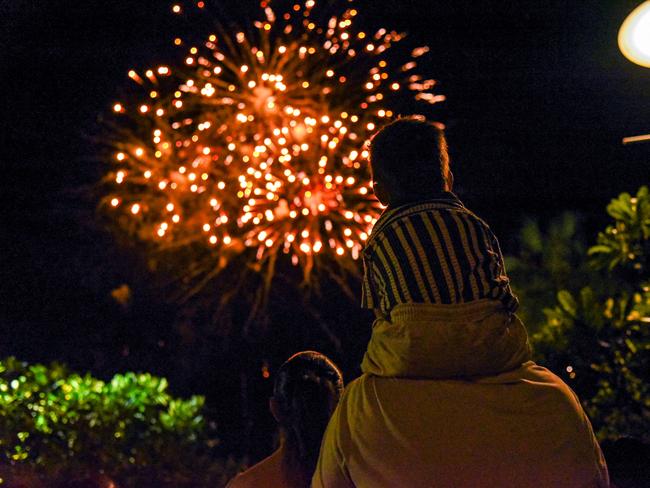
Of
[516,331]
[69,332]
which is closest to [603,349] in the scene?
[516,331]

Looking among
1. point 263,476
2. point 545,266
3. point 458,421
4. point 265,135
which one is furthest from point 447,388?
point 265,135

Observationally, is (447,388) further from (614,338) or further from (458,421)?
(614,338)

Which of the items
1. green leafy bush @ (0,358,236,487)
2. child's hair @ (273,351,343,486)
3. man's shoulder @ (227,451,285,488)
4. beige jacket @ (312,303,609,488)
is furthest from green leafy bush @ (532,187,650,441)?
beige jacket @ (312,303,609,488)

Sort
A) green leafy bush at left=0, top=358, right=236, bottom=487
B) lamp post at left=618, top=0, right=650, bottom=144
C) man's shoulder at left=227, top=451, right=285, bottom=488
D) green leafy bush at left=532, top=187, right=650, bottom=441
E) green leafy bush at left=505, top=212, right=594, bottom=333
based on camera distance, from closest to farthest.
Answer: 1. man's shoulder at left=227, top=451, right=285, bottom=488
2. lamp post at left=618, top=0, right=650, bottom=144
3. green leafy bush at left=0, top=358, right=236, bottom=487
4. green leafy bush at left=532, top=187, right=650, bottom=441
5. green leafy bush at left=505, top=212, right=594, bottom=333

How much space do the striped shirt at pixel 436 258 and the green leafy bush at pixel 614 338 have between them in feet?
11.4

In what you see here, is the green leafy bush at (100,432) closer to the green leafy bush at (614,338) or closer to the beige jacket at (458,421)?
the green leafy bush at (614,338)

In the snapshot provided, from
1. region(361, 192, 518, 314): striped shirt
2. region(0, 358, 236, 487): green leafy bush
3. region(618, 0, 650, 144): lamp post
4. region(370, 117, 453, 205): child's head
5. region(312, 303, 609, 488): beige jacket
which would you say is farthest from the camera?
region(0, 358, 236, 487): green leafy bush

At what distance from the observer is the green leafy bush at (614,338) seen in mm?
5324

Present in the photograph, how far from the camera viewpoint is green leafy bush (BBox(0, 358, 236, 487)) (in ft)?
17.1

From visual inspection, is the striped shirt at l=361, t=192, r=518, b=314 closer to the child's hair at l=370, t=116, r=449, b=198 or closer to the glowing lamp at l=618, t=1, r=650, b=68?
the child's hair at l=370, t=116, r=449, b=198

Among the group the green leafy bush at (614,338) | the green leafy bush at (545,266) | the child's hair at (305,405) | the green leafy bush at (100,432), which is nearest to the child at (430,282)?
the child's hair at (305,405)

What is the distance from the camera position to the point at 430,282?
2.14 metres

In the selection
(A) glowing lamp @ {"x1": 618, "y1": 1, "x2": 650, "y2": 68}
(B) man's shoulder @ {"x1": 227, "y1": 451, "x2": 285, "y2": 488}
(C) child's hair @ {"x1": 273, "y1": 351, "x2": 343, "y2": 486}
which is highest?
(A) glowing lamp @ {"x1": 618, "y1": 1, "x2": 650, "y2": 68}

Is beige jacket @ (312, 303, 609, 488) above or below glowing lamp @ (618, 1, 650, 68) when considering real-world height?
below
